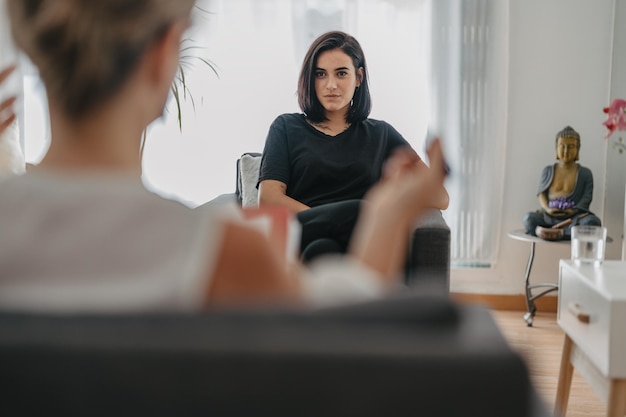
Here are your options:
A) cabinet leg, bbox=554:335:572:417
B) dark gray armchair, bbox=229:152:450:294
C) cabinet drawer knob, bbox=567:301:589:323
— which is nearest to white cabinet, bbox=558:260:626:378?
cabinet drawer knob, bbox=567:301:589:323

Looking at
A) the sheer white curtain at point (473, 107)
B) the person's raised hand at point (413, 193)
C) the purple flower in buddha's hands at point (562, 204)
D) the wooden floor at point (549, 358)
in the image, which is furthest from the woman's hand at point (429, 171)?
the sheer white curtain at point (473, 107)

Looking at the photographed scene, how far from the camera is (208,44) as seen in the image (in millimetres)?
3775

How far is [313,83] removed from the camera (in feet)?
8.71

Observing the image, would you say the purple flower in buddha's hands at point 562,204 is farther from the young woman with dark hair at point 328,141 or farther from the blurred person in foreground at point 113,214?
the blurred person in foreground at point 113,214

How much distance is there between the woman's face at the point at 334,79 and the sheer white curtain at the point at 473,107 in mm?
1073

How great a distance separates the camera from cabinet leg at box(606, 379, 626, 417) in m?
1.65

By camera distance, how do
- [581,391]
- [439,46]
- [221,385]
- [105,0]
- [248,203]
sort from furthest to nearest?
[439,46] < [248,203] < [581,391] < [105,0] < [221,385]

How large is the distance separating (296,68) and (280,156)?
1.27 metres

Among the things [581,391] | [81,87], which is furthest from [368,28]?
[81,87]

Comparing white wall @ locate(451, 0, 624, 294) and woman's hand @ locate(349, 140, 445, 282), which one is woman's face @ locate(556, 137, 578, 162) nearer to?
white wall @ locate(451, 0, 624, 294)

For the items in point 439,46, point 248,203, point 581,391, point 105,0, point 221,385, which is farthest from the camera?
point 439,46

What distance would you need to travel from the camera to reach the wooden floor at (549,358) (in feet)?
7.66

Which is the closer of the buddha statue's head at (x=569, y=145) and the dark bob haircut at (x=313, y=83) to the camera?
the dark bob haircut at (x=313, y=83)

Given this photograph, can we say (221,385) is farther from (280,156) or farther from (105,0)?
(280,156)
